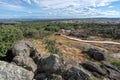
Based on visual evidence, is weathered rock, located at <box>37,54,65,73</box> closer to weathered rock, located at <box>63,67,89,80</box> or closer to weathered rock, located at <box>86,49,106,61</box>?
weathered rock, located at <box>63,67,89,80</box>

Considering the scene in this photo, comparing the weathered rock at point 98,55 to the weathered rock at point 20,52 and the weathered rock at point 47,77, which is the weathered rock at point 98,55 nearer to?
the weathered rock at point 20,52

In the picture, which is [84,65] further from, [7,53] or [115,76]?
[7,53]

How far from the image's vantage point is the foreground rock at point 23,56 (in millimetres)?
22005

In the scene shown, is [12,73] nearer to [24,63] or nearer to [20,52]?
[24,63]

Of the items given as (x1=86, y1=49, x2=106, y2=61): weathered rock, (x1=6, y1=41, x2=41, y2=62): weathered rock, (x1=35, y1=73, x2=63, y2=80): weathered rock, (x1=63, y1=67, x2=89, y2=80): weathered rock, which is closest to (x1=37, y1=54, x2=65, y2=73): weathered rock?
(x1=35, y1=73, x2=63, y2=80): weathered rock

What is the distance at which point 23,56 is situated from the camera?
24.1 meters

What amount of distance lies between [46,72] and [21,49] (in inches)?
277

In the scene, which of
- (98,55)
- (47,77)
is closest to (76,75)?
(47,77)

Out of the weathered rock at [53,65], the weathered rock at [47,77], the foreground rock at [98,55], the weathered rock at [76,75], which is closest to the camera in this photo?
the weathered rock at [47,77]

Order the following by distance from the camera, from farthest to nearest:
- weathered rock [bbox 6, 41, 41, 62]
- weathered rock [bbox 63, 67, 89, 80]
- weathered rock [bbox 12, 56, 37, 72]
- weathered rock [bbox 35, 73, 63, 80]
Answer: weathered rock [bbox 6, 41, 41, 62]
weathered rock [bbox 12, 56, 37, 72]
weathered rock [bbox 63, 67, 89, 80]
weathered rock [bbox 35, 73, 63, 80]

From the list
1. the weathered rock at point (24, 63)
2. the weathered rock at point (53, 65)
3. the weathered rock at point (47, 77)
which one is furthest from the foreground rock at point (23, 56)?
the weathered rock at point (47, 77)

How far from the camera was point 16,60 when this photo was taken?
22.3 metres

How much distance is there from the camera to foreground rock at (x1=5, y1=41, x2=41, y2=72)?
22.0m

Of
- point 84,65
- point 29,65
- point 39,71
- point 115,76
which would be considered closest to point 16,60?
point 29,65
